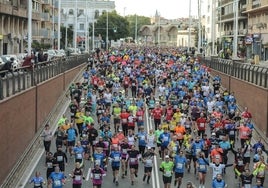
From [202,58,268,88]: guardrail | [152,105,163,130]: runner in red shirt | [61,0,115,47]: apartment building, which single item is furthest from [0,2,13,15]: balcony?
[61,0,115,47]: apartment building

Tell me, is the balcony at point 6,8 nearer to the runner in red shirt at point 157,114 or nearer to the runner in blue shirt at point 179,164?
the runner in red shirt at point 157,114

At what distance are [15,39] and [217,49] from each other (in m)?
47.9

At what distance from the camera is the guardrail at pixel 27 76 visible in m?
21.3

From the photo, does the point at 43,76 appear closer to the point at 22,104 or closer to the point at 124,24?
the point at 22,104

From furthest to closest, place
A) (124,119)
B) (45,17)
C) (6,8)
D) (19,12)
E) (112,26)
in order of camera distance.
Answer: (112,26) → (45,17) → (19,12) → (6,8) → (124,119)

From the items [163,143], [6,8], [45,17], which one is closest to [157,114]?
[163,143]

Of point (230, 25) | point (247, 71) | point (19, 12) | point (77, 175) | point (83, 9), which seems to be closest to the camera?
point (77, 175)

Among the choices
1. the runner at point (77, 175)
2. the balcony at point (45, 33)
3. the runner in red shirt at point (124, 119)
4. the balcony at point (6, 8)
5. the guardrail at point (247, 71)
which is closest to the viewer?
the runner at point (77, 175)

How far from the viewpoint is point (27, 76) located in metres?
26.5

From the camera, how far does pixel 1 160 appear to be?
62.3 feet

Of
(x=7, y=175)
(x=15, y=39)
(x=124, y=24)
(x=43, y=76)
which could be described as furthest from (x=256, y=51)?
(x=124, y=24)

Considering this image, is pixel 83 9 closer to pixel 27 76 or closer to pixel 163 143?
pixel 27 76

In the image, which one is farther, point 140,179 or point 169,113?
point 169,113

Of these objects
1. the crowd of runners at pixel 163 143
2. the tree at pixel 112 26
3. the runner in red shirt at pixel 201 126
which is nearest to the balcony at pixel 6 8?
the crowd of runners at pixel 163 143
